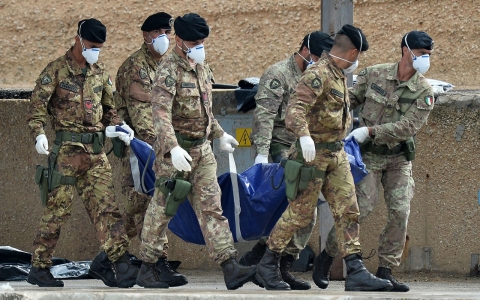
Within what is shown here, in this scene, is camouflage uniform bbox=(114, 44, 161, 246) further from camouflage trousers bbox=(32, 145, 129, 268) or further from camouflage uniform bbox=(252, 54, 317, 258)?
camouflage uniform bbox=(252, 54, 317, 258)

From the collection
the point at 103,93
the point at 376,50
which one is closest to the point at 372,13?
the point at 376,50

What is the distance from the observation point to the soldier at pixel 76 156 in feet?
25.3

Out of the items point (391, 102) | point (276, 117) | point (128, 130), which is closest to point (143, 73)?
point (128, 130)

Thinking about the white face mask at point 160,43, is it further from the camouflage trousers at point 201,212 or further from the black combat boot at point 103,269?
the black combat boot at point 103,269

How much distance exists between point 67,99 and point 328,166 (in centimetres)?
204

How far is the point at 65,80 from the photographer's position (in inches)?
306

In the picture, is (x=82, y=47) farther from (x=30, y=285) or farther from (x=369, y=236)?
(x=369, y=236)

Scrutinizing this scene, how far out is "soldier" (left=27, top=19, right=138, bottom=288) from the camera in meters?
7.70

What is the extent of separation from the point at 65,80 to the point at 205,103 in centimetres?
117

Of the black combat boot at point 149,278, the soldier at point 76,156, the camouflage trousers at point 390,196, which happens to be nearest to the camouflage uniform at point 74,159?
the soldier at point 76,156

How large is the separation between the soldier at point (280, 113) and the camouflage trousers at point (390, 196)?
1.06ft

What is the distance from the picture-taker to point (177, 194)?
704 centimetres

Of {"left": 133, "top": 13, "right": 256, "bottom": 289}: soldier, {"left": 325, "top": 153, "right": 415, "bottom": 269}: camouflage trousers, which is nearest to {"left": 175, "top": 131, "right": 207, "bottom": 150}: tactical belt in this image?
{"left": 133, "top": 13, "right": 256, "bottom": 289}: soldier

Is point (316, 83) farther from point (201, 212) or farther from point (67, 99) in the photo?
point (67, 99)
